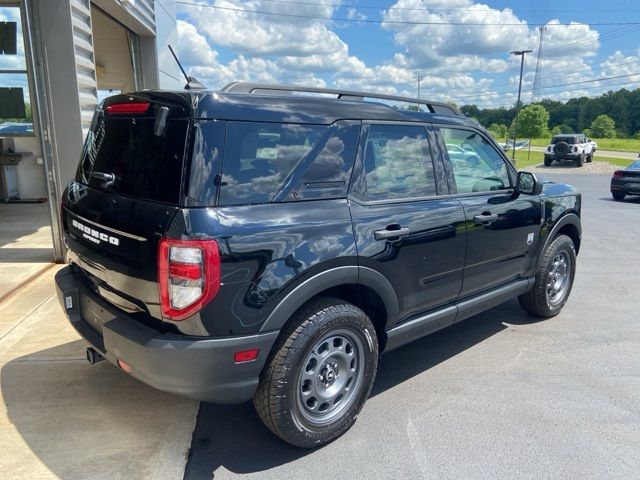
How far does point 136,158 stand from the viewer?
8.86ft

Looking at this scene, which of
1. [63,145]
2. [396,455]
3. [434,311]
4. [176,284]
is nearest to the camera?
[176,284]

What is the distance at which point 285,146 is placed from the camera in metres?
2.69

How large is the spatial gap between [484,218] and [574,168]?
109ft

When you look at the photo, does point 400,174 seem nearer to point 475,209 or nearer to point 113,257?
point 475,209

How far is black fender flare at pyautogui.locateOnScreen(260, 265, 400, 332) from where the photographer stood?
8.27 ft

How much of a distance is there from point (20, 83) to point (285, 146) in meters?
10.6

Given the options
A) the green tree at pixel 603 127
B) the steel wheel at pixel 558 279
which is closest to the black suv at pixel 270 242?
the steel wheel at pixel 558 279

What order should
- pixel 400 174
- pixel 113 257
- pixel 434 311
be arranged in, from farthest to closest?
pixel 434 311 < pixel 400 174 < pixel 113 257

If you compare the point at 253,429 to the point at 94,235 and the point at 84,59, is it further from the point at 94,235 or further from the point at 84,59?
the point at 84,59

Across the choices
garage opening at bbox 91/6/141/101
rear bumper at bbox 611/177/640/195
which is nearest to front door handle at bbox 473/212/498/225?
garage opening at bbox 91/6/141/101

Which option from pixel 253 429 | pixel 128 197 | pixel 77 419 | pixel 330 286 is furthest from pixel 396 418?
pixel 128 197

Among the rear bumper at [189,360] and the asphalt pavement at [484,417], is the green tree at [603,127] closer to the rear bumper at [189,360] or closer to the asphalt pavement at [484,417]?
the asphalt pavement at [484,417]

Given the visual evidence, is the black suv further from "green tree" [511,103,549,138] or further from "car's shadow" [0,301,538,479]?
"green tree" [511,103,549,138]

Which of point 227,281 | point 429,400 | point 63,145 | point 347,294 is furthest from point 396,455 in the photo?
point 63,145
